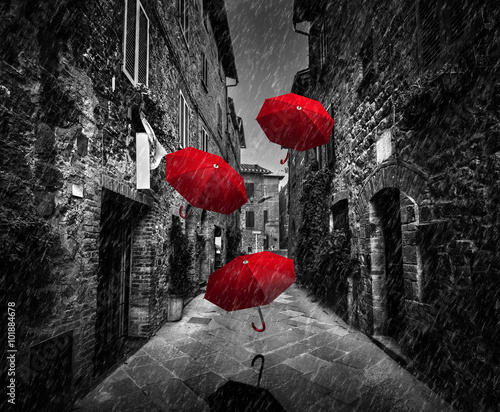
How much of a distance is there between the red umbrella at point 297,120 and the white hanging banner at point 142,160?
1645 mm

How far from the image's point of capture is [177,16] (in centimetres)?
659

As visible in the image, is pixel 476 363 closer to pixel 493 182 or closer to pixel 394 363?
pixel 394 363

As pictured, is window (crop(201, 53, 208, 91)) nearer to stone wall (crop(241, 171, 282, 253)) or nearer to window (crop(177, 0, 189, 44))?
window (crop(177, 0, 189, 44))

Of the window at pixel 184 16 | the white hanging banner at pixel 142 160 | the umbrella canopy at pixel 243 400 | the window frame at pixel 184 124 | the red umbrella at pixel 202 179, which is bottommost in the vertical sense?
the umbrella canopy at pixel 243 400

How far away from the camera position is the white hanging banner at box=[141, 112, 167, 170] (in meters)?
4.39

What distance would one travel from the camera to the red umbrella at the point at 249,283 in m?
2.70

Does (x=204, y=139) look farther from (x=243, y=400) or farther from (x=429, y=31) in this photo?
(x=243, y=400)

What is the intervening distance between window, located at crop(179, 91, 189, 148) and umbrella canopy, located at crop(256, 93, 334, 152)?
3344 mm

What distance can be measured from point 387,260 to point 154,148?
3899 millimetres

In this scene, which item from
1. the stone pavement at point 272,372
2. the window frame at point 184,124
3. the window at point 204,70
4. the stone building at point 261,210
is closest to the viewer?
the stone pavement at point 272,372

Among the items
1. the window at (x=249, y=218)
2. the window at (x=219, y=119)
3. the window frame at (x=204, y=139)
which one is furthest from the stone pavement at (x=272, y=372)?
the window at (x=249, y=218)

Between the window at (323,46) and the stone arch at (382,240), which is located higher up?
the window at (323,46)

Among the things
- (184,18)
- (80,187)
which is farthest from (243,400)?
(184,18)

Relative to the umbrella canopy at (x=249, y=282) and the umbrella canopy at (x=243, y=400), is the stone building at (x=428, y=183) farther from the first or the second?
the umbrella canopy at (x=243, y=400)
